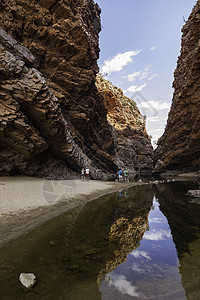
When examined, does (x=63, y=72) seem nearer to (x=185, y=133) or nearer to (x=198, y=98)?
→ (x=198, y=98)

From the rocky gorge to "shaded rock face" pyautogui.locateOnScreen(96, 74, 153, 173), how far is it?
973 inches

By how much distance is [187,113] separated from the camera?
31.4m

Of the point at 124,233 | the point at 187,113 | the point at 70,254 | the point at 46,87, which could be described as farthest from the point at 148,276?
the point at 187,113

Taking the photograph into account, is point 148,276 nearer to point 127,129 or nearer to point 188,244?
point 188,244

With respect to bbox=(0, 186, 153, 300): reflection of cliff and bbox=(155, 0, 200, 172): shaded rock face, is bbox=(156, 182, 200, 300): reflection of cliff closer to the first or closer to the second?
bbox=(0, 186, 153, 300): reflection of cliff

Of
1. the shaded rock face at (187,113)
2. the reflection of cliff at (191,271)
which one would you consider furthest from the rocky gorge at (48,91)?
the shaded rock face at (187,113)

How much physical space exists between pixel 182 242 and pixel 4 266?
181 inches

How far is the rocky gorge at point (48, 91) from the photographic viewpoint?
13312mm

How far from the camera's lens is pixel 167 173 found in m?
40.1

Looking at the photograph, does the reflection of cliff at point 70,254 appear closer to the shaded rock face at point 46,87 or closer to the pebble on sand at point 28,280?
the pebble on sand at point 28,280

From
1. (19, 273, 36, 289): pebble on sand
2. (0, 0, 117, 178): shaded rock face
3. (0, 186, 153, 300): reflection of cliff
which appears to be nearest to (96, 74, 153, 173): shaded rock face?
(0, 0, 117, 178): shaded rock face

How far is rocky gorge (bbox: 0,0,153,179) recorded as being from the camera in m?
13.3

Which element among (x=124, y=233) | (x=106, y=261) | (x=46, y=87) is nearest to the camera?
(x=106, y=261)

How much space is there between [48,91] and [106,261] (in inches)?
606
